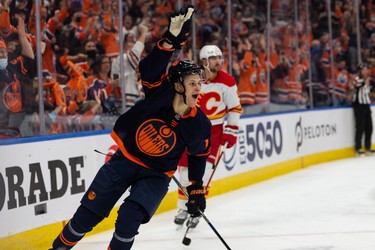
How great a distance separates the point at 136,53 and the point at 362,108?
4.99 metres

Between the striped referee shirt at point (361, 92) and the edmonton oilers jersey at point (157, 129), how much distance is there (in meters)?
7.22

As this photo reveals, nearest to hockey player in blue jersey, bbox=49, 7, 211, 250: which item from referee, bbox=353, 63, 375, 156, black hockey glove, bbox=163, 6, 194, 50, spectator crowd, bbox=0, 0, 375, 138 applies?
black hockey glove, bbox=163, 6, 194, 50

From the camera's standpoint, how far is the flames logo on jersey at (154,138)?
12.2ft

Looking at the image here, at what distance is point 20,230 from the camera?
4.77 m

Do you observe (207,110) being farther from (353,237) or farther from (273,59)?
(273,59)

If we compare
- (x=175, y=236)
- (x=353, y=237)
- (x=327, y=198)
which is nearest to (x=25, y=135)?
(x=175, y=236)

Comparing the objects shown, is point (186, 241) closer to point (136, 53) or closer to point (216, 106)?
point (216, 106)

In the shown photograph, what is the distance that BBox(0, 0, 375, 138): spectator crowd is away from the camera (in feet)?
17.2

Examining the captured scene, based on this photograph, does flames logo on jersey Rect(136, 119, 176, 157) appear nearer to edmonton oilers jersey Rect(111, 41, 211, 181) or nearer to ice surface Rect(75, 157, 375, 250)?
edmonton oilers jersey Rect(111, 41, 211, 181)

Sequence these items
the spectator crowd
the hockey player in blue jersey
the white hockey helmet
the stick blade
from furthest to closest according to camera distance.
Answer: the white hockey helmet, the spectator crowd, the stick blade, the hockey player in blue jersey

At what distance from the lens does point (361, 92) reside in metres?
10.6

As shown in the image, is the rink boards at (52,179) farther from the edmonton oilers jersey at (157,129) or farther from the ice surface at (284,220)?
the edmonton oilers jersey at (157,129)

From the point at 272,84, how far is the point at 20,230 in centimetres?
505

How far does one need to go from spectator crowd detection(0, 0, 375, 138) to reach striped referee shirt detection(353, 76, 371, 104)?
28 centimetres
